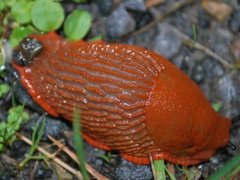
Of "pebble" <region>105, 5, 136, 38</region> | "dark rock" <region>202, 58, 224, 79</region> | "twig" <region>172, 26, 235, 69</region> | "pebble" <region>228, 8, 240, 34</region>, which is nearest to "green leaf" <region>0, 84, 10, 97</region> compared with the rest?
"pebble" <region>105, 5, 136, 38</region>

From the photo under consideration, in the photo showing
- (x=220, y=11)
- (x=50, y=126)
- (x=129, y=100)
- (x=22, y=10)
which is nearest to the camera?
(x=129, y=100)

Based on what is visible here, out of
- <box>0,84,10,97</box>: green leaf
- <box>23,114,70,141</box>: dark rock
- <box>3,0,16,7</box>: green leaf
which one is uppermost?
<box>3,0,16,7</box>: green leaf

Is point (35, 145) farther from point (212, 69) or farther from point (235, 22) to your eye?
point (235, 22)

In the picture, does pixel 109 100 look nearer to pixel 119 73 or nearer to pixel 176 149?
pixel 119 73

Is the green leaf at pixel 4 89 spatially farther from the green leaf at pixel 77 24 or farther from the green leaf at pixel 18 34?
the green leaf at pixel 77 24

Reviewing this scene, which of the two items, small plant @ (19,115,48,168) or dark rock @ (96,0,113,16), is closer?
small plant @ (19,115,48,168)

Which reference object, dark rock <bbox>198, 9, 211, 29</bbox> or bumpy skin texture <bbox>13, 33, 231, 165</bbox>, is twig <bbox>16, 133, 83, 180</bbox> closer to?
bumpy skin texture <bbox>13, 33, 231, 165</bbox>

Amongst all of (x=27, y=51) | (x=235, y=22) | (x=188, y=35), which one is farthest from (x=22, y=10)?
(x=235, y=22)
